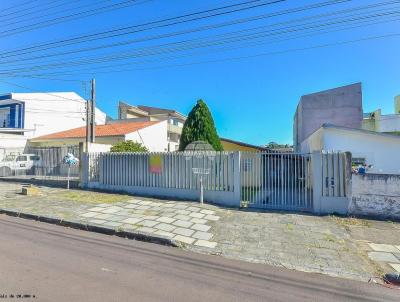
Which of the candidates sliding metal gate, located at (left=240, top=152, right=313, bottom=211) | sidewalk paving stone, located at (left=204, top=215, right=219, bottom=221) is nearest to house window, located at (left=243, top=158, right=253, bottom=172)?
sliding metal gate, located at (left=240, top=152, right=313, bottom=211)

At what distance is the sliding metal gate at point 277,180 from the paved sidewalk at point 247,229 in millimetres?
683

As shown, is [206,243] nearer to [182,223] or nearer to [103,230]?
[182,223]

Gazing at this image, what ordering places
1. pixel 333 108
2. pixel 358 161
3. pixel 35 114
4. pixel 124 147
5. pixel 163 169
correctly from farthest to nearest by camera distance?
pixel 35 114
pixel 333 108
pixel 124 147
pixel 358 161
pixel 163 169

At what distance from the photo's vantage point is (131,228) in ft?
21.0

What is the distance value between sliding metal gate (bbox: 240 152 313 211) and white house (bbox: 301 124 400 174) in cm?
506

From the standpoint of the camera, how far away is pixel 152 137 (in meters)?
24.9

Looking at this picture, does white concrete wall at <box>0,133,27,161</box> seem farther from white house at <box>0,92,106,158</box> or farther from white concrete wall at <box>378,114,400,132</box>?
white concrete wall at <box>378,114,400,132</box>

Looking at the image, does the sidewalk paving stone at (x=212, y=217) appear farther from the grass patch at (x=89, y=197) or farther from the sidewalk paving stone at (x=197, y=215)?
the grass patch at (x=89, y=197)

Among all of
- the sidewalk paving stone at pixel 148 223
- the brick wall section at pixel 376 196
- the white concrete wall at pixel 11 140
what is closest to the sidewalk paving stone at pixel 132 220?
the sidewalk paving stone at pixel 148 223

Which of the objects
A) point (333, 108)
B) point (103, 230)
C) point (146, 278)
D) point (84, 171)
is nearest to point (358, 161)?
point (333, 108)

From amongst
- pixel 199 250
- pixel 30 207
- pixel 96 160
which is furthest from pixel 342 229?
pixel 96 160

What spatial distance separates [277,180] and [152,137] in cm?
1744

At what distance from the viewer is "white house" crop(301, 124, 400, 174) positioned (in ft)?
42.3

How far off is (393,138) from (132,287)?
14.0m
